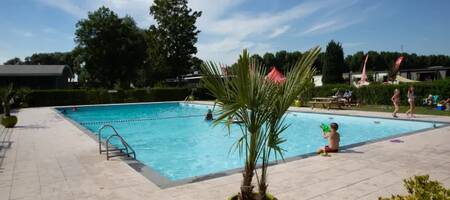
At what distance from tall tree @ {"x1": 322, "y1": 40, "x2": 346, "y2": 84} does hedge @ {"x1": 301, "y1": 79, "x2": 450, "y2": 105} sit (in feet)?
66.1

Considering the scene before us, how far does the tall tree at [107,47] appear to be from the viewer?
139ft

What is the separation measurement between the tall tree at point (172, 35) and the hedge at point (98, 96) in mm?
8898

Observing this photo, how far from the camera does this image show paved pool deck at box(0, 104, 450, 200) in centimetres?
487

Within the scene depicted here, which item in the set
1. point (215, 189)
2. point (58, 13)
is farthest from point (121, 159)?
point (58, 13)

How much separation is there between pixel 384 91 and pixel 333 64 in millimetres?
24061

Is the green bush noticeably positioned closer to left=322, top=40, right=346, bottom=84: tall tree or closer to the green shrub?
the green shrub

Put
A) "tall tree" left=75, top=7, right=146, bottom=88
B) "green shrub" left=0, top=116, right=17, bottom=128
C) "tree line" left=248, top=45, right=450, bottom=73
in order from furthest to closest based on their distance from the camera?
"tree line" left=248, top=45, right=450, bottom=73 → "tall tree" left=75, top=7, right=146, bottom=88 → "green shrub" left=0, top=116, right=17, bottom=128

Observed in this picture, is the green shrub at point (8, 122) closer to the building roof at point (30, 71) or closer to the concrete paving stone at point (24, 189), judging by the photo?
the concrete paving stone at point (24, 189)

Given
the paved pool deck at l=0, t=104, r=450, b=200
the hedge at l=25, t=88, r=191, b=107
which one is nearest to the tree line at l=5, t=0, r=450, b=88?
the hedge at l=25, t=88, r=191, b=107

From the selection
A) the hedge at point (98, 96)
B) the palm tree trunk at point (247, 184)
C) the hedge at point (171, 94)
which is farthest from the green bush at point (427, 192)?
the hedge at point (98, 96)

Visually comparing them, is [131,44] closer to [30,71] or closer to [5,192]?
[30,71]

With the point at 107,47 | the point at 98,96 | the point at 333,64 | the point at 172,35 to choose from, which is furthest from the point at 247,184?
the point at 333,64

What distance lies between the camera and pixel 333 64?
1737 inches

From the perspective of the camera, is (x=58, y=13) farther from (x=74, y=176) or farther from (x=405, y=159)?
(x=405, y=159)
